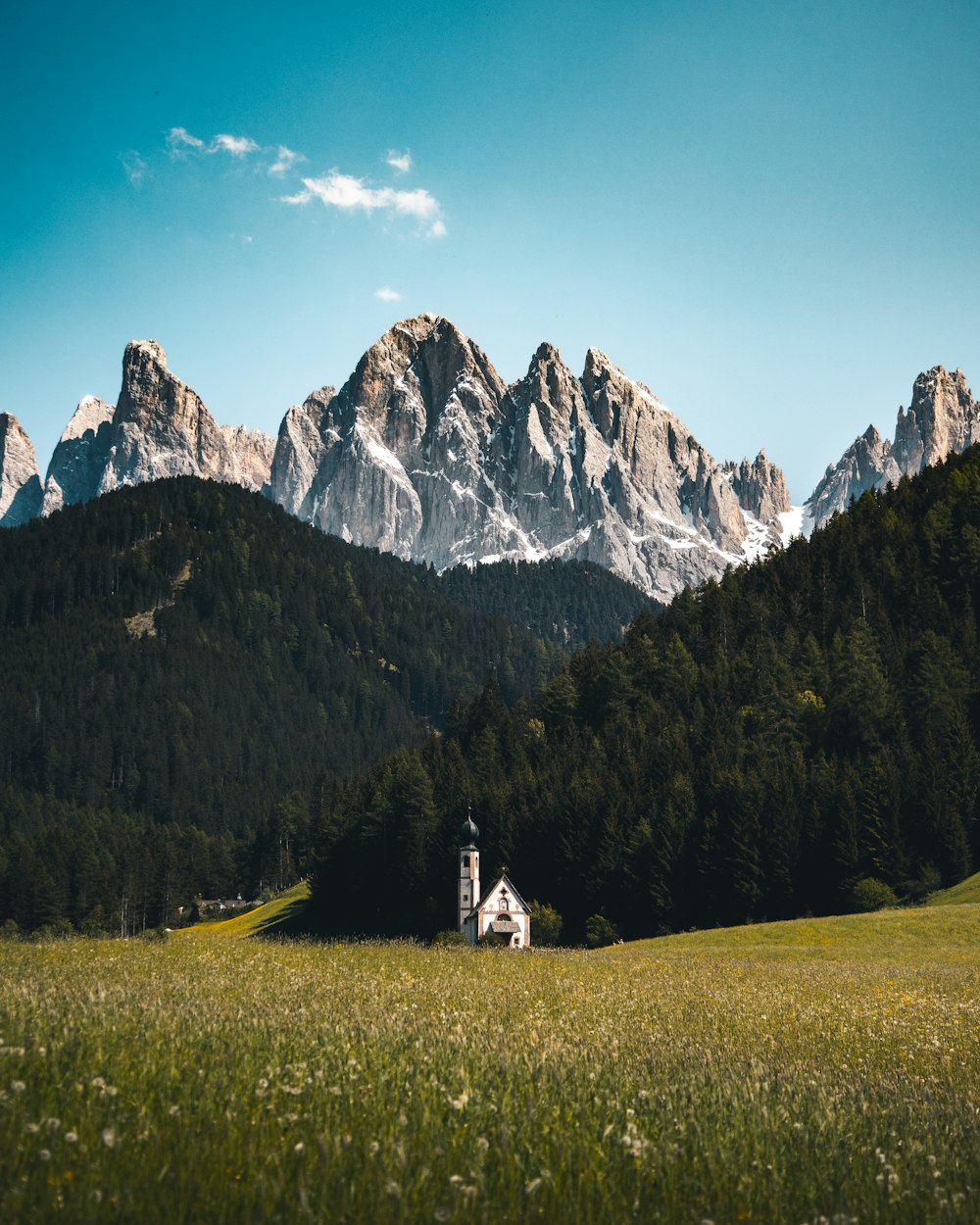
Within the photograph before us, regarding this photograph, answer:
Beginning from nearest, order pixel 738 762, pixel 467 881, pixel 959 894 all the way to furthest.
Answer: pixel 959 894 → pixel 467 881 → pixel 738 762

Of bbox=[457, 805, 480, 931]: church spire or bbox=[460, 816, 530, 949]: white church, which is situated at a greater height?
bbox=[457, 805, 480, 931]: church spire

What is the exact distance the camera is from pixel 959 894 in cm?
6700

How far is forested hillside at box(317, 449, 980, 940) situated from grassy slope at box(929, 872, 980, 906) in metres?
2.43

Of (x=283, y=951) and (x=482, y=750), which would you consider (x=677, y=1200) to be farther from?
(x=482, y=750)

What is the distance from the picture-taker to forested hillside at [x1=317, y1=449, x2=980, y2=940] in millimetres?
76875

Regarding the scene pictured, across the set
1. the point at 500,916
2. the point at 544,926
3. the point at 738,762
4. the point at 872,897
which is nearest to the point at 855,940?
the point at 872,897

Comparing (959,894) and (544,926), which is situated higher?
(959,894)

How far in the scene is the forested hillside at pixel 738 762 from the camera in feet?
252

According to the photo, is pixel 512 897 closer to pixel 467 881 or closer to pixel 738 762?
pixel 467 881

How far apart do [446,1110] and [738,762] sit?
271 feet

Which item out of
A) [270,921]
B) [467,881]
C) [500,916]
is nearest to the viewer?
[500,916]

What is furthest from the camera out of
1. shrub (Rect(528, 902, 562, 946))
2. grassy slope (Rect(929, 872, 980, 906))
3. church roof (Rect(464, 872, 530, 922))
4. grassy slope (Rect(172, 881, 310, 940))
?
grassy slope (Rect(172, 881, 310, 940))

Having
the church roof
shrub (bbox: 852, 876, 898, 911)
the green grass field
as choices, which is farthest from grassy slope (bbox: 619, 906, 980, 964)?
Answer: the green grass field

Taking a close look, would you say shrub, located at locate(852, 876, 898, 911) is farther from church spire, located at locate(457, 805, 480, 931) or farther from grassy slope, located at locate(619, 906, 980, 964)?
church spire, located at locate(457, 805, 480, 931)
